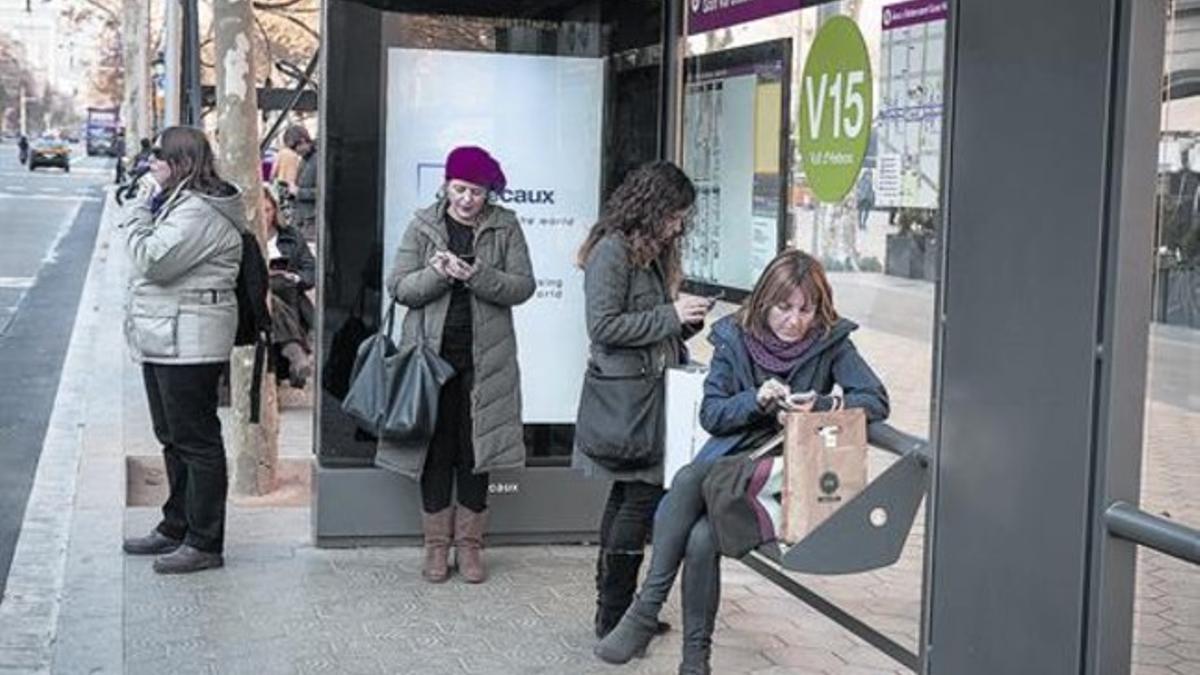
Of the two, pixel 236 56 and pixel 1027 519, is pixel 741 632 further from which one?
pixel 236 56

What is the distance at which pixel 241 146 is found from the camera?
8.23 meters

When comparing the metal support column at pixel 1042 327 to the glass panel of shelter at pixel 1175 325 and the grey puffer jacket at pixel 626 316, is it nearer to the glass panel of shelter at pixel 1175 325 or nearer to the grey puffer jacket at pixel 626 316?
the glass panel of shelter at pixel 1175 325

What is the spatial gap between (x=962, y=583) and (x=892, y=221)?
1573 millimetres

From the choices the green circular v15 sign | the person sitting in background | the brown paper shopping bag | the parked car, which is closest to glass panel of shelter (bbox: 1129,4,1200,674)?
the brown paper shopping bag

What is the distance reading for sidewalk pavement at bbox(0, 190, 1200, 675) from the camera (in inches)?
198

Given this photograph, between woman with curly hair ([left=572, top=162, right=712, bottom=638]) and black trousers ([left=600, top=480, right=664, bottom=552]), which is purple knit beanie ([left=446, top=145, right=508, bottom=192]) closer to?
woman with curly hair ([left=572, top=162, right=712, bottom=638])

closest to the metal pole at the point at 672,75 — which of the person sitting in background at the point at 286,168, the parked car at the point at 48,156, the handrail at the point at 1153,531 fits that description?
the handrail at the point at 1153,531

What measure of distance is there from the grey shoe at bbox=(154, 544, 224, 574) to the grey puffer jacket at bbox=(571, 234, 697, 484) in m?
1.86

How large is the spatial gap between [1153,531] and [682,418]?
2.20m

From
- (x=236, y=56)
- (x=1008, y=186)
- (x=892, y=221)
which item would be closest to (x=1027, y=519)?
(x=1008, y=186)

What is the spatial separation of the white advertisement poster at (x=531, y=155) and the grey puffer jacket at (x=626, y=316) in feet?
5.22

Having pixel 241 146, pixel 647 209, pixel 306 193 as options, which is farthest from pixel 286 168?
pixel 647 209

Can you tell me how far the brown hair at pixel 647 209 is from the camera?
505 cm

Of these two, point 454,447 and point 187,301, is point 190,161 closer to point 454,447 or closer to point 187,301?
point 187,301
